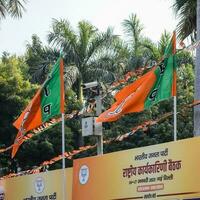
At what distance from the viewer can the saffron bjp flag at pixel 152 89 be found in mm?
11477

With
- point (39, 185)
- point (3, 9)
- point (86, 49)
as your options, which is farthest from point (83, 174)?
point (86, 49)

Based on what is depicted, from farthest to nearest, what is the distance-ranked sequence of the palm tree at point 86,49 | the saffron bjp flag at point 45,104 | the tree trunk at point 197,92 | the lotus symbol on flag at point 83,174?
the palm tree at point 86,49, the tree trunk at point 197,92, the saffron bjp flag at point 45,104, the lotus symbol on flag at point 83,174

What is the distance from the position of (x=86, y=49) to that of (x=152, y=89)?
774 inches

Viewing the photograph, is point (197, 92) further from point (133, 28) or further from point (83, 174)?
point (133, 28)

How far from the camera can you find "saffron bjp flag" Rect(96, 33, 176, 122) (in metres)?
11.5

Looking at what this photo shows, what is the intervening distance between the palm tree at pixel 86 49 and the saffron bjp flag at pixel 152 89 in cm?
1808

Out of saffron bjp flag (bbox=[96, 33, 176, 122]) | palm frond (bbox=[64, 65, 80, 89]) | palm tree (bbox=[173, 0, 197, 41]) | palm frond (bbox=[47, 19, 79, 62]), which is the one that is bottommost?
saffron bjp flag (bbox=[96, 33, 176, 122])

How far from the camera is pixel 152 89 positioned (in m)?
11.7

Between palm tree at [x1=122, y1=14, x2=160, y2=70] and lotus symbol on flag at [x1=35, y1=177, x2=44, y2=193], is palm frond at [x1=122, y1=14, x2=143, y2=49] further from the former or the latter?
lotus symbol on flag at [x1=35, y1=177, x2=44, y2=193]

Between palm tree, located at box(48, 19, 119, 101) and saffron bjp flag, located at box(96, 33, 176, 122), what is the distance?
18.1 meters

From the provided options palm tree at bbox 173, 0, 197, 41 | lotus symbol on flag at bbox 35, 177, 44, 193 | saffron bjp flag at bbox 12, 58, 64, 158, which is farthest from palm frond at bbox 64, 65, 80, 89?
lotus symbol on flag at bbox 35, 177, 44, 193

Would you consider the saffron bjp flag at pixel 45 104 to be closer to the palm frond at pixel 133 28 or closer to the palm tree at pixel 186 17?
the palm tree at pixel 186 17

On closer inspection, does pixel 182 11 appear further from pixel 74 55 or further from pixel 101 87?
pixel 74 55

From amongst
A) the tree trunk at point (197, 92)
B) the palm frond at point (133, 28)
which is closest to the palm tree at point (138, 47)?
the palm frond at point (133, 28)
